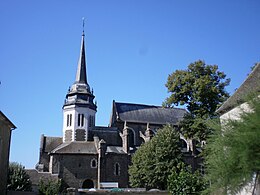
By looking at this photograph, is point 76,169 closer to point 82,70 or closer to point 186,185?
point 82,70

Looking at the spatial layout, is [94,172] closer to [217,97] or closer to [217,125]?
[217,97]

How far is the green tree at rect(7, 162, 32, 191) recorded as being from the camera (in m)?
28.4

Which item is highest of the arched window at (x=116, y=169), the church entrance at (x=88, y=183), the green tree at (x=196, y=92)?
the green tree at (x=196, y=92)

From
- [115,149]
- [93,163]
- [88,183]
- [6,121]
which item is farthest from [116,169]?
[6,121]

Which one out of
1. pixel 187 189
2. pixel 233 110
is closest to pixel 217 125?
pixel 233 110

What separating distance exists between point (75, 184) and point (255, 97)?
→ 98.9ft

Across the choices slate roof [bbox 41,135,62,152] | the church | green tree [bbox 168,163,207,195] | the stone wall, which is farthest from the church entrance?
green tree [bbox 168,163,207,195]

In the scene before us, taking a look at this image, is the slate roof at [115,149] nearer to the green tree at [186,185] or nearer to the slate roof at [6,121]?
the green tree at [186,185]

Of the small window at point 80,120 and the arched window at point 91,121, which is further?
the arched window at point 91,121

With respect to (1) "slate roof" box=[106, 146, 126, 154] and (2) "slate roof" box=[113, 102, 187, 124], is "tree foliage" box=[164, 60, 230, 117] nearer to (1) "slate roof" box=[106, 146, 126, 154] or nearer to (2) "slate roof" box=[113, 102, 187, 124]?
(1) "slate roof" box=[106, 146, 126, 154]

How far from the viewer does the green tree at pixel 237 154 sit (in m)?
12.8

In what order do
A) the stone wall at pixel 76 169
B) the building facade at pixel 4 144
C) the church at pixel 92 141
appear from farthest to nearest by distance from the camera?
1. the church at pixel 92 141
2. the stone wall at pixel 76 169
3. the building facade at pixel 4 144

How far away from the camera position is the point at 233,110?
64.5ft

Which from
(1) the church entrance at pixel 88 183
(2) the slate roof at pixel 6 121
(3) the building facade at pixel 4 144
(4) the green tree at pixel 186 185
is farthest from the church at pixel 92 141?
(4) the green tree at pixel 186 185
